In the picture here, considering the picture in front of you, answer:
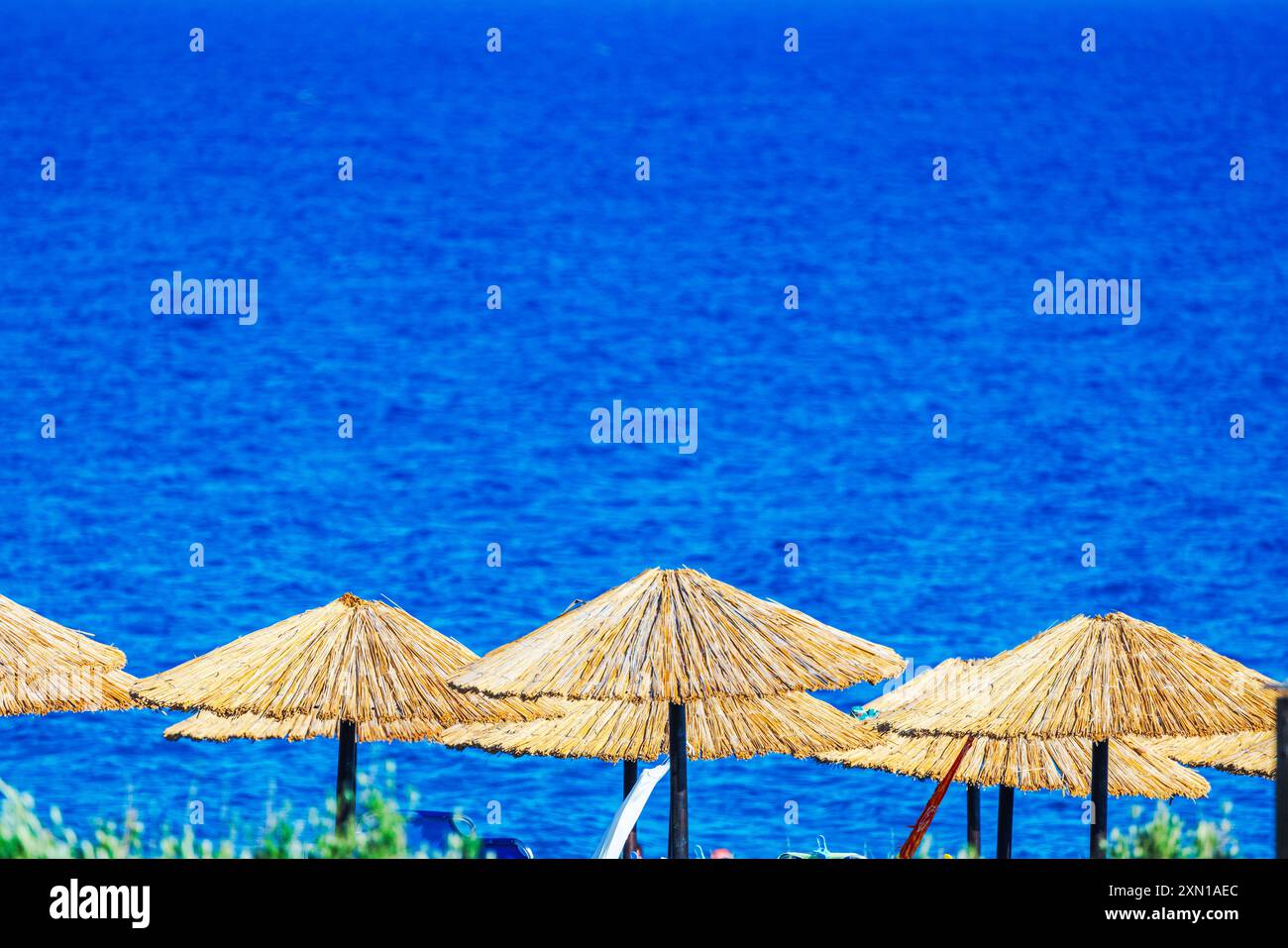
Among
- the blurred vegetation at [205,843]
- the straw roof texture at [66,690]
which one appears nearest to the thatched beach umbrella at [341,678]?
the straw roof texture at [66,690]

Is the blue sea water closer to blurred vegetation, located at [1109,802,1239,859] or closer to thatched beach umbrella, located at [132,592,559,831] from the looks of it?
thatched beach umbrella, located at [132,592,559,831]

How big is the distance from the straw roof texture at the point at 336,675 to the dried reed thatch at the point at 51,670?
0.94m

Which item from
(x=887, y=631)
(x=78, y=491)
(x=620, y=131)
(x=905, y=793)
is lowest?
(x=905, y=793)

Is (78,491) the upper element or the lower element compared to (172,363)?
lower

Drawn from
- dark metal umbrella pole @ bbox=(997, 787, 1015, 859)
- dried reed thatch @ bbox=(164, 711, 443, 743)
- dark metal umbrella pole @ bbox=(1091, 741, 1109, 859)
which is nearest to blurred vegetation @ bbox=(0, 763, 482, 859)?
dried reed thatch @ bbox=(164, 711, 443, 743)

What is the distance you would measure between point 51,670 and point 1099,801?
8796 mm

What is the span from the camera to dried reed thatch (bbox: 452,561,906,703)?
1287 centimetres

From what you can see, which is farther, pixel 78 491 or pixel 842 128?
pixel 842 128

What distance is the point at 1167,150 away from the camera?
2356 inches

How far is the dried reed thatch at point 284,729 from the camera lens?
1546cm

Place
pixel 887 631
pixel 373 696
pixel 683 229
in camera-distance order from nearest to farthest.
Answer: pixel 373 696
pixel 887 631
pixel 683 229

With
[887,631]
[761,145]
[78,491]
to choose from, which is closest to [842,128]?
[761,145]
